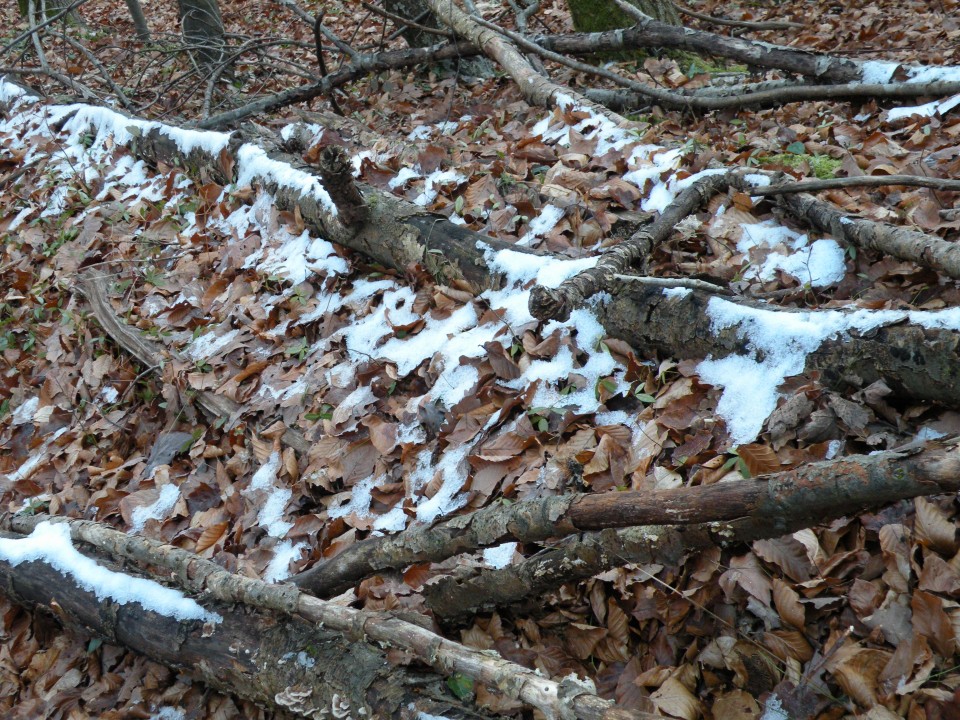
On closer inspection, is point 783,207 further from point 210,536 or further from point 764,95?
point 210,536

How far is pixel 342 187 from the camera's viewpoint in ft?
12.3

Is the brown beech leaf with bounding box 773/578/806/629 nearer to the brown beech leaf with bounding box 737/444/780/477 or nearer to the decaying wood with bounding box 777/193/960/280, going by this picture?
the brown beech leaf with bounding box 737/444/780/477

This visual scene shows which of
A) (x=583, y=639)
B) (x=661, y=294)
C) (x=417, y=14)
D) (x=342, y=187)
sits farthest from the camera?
(x=417, y=14)

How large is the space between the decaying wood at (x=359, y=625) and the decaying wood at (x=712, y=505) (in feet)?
0.83

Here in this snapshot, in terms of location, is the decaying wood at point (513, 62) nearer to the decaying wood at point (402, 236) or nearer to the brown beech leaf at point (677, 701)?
the decaying wood at point (402, 236)

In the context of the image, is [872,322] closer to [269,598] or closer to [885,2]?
[269,598]

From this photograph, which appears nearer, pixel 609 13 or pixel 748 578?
pixel 748 578

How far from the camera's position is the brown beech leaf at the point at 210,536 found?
319 cm

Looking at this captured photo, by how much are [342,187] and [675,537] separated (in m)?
2.63

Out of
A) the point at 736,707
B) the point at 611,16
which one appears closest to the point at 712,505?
the point at 736,707

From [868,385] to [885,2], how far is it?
5.38 metres

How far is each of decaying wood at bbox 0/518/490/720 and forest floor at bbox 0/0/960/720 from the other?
0.65 feet

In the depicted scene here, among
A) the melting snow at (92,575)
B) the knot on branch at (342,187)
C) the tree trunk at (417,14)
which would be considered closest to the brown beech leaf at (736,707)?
the melting snow at (92,575)

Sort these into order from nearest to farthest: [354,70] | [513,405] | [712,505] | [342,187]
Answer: [712,505] < [513,405] < [342,187] < [354,70]
